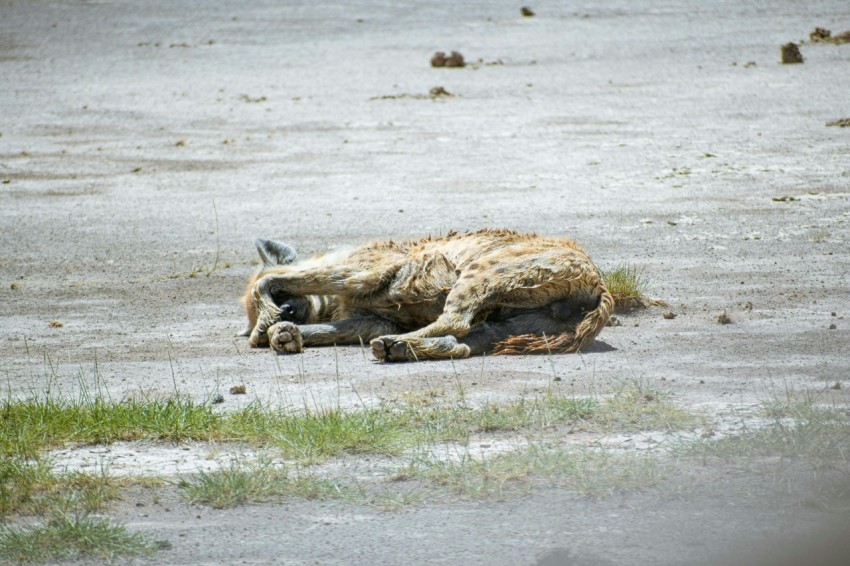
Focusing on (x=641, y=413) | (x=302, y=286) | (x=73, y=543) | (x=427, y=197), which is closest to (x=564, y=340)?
(x=641, y=413)

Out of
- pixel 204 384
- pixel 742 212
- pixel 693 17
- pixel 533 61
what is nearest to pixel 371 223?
pixel 742 212

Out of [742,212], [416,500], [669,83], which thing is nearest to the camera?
[416,500]

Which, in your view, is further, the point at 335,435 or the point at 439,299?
the point at 439,299

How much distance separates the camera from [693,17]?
2425cm

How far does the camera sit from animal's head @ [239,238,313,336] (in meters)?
7.74

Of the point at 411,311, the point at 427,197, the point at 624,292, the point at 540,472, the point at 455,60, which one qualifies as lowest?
the point at 427,197

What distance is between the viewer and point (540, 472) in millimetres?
4785

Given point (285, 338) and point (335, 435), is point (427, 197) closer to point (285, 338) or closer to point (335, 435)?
point (285, 338)

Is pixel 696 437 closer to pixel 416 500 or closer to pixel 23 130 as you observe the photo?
pixel 416 500

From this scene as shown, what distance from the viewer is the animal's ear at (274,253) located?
8219 millimetres

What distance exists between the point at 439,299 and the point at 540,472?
8.73 ft

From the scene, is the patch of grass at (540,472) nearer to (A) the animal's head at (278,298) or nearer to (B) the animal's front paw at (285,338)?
(B) the animal's front paw at (285,338)

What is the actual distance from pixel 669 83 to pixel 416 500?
47.5ft

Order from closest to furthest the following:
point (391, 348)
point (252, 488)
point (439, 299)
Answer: point (252, 488), point (391, 348), point (439, 299)
